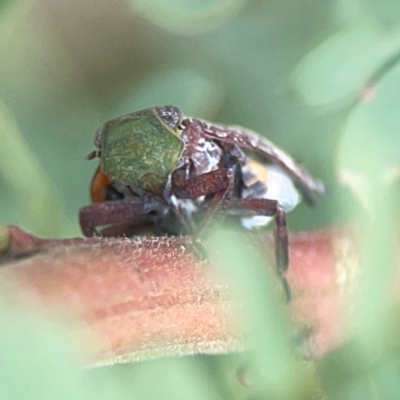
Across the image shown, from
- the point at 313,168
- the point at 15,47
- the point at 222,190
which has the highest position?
the point at 15,47

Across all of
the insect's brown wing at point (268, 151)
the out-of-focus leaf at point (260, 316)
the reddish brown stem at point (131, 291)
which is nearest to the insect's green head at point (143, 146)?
the insect's brown wing at point (268, 151)

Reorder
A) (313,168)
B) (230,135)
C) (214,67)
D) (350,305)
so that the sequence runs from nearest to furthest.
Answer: (350,305) < (230,135) < (313,168) < (214,67)

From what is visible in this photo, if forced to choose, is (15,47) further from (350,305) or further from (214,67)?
(350,305)

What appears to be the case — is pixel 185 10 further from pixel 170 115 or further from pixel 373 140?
pixel 373 140

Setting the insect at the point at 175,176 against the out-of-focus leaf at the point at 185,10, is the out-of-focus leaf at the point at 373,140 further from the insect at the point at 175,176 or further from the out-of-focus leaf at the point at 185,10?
the out-of-focus leaf at the point at 185,10

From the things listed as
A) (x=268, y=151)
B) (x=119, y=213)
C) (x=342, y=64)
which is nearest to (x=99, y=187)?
(x=119, y=213)

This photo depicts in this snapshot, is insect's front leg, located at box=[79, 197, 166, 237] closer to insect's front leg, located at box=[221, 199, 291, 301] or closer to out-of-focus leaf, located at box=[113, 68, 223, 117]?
insect's front leg, located at box=[221, 199, 291, 301]

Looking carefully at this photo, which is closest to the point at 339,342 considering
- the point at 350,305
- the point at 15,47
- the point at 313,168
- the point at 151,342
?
the point at 350,305
